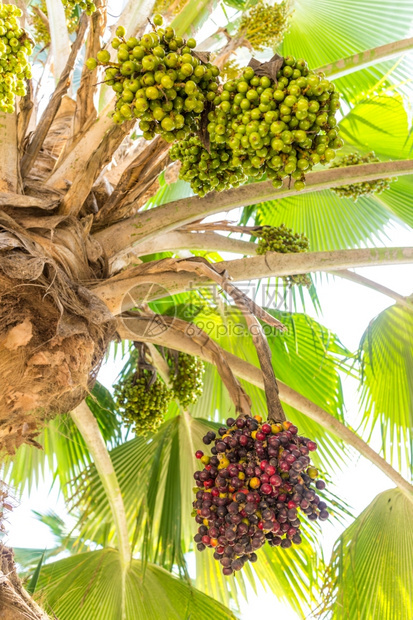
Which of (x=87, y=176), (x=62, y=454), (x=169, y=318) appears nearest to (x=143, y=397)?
(x=169, y=318)

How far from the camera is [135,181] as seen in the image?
195 centimetres

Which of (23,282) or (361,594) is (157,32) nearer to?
(23,282)

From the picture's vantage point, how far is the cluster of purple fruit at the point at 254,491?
1301 millimetres

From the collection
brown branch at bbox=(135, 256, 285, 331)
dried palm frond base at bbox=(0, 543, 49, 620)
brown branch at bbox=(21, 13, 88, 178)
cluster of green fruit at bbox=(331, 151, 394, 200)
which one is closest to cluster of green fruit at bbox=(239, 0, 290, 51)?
cluster of green fruit at bbox=(331, 151, 394, 200)

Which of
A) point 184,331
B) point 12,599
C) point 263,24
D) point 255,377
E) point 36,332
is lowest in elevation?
point 12,599

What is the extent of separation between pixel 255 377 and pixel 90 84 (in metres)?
1.40

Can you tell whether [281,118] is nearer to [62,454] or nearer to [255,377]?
[255,377]

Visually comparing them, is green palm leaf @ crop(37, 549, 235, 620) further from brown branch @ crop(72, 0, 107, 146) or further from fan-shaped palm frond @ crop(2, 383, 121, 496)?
brown branch @ crop(72, 0, 107, 146)

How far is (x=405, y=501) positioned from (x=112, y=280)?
1735 mm

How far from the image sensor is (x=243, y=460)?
138cm

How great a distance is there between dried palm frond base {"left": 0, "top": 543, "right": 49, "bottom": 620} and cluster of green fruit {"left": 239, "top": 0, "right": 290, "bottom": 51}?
290 cm

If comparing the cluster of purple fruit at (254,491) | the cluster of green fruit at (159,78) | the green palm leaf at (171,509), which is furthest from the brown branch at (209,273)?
the green palm leaf at (171,509)

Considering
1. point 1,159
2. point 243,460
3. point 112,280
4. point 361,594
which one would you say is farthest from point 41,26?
point 361,594

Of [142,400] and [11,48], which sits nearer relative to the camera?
[11,48]
